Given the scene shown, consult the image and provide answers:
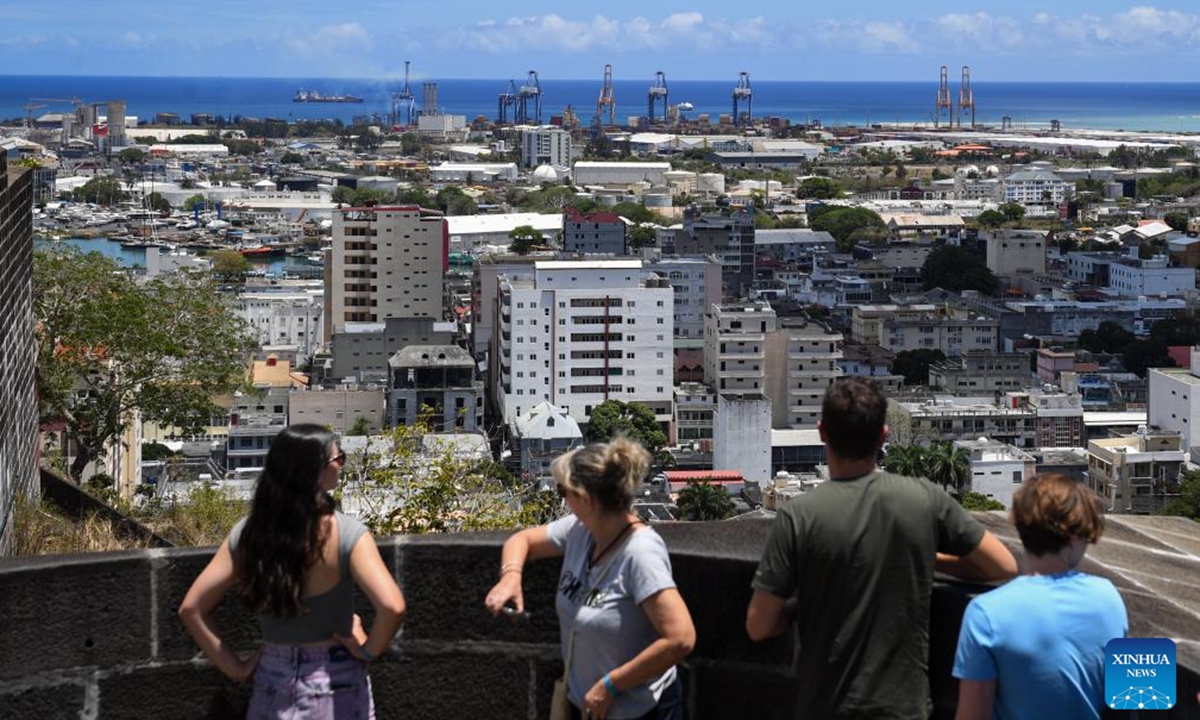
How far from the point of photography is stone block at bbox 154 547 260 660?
2.04 m

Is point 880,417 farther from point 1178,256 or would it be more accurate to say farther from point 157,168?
point 157,168

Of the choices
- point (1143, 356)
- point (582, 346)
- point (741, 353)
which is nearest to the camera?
point (741, 353)

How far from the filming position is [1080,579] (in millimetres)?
1713

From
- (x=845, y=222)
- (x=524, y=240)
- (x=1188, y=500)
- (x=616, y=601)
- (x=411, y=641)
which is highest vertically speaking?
(x=616, y=601)

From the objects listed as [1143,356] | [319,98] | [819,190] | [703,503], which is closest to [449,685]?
[703,503]

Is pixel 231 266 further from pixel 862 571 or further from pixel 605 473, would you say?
pixel 862 571

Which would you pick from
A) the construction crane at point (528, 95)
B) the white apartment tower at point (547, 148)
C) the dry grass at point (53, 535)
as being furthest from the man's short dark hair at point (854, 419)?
the construction crane at point (528, 95)

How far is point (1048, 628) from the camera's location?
66.7 inches

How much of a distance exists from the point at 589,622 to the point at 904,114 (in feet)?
401

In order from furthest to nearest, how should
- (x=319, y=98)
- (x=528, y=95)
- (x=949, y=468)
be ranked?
1. (x=319, y=98)
2. (x=528, y=95)
3. (x=949, y=468)

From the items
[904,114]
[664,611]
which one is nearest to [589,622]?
[664,611]

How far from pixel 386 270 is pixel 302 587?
28427 millimetres

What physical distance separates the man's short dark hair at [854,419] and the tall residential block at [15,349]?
226 cm

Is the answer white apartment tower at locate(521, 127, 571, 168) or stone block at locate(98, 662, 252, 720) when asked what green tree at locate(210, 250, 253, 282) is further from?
stone block at locate(98, 662, 252, 720)
